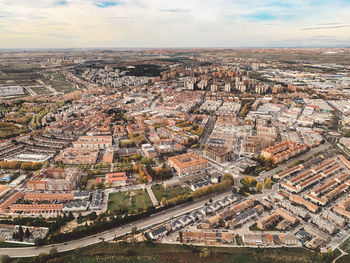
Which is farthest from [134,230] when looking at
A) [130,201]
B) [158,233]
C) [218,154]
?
Answer: [218,154]

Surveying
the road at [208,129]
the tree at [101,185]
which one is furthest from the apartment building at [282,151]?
the tree at [101,185]

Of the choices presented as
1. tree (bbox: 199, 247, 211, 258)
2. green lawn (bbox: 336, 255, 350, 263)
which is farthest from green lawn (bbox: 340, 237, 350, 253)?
tree (bbox: 199, 247, 211, 258)

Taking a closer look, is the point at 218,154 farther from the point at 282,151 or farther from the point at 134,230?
the point at 134,230

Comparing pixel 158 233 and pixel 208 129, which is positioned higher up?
pixel 208 129

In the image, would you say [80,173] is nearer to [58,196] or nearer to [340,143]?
[58,196]

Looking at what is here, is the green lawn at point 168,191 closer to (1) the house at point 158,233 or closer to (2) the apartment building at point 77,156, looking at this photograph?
(1) the house at point 158,233
